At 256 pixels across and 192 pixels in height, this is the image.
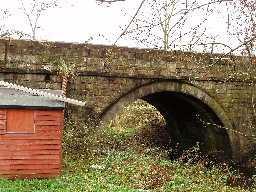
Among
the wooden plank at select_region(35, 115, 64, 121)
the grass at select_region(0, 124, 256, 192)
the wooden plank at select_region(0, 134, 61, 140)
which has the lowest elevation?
the grass at select_region(0, 124, 256, 192)

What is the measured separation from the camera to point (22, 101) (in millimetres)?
9789

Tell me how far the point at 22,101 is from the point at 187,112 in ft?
27.0

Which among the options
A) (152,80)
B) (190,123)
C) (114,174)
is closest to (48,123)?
(114,174)

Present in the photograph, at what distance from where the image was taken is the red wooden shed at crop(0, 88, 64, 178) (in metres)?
9.66

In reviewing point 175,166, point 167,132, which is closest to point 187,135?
point 167,132

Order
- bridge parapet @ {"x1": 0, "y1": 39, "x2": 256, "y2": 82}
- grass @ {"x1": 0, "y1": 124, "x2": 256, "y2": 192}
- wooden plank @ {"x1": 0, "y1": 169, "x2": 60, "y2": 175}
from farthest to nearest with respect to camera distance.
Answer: bridge parapet @ {"x1": 0, "y1": 39, "x2": 256, "y2": 82}, wooden plank @ {"x1": 0, "y1": 169, "x2": 60, "y2": 175}, grass @ {"x1": 0, "y1": 124, "x2": 256, "y2": 192}

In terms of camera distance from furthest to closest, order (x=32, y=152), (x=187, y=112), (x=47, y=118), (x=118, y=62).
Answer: (x=187, y=112) → (x=118, y=62) → (x=47, y=118) → (x=32, y=152)

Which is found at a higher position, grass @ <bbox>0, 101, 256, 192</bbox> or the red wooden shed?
the red wooden shed

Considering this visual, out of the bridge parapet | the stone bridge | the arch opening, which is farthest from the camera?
the arch opening

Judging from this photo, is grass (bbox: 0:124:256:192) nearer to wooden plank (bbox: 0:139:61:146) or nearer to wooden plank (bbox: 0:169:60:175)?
wooden plank (bbox: 0:169:60:175)

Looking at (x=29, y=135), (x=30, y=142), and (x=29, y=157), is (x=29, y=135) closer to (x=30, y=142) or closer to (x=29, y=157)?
(x=30, y=142)

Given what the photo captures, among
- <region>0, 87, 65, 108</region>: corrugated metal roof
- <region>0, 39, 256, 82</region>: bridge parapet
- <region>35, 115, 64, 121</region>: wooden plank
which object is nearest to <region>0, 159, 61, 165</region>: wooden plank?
<region>35, 115, 64, 121</region>: wooden plank

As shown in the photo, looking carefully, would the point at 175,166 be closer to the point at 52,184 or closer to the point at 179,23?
the point at 52,184

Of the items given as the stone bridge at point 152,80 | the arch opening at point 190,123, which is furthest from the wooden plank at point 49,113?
the arch opening at point 190,123
